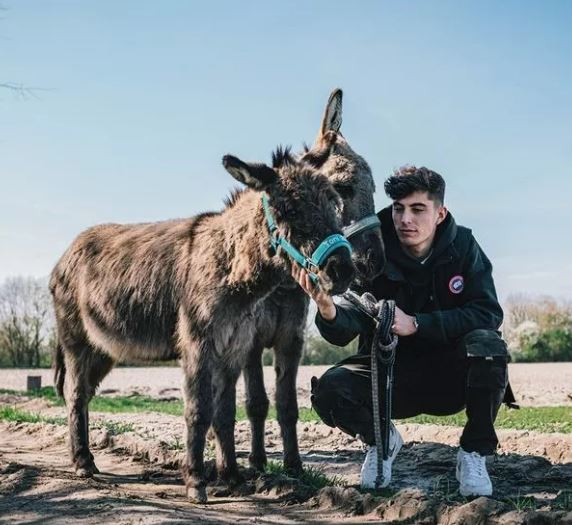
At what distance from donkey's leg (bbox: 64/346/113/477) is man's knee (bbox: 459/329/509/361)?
3.46 meters

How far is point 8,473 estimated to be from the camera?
20.1 ft

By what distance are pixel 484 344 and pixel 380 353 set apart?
0.71 meters

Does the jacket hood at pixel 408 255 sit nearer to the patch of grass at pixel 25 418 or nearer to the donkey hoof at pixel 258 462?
the donkey hoof at pixel 258 462

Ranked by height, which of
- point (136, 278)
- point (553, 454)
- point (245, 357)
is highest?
point (136, 278)

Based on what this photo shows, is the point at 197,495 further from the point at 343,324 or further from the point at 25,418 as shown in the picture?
the point at 25,418

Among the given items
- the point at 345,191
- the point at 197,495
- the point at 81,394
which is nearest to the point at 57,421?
the point at 81,394

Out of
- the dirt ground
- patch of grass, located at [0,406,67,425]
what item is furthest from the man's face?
patch of grass, located at [0,406,67,425]

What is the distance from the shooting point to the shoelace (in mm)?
5047

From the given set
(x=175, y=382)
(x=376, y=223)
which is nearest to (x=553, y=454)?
(x=376, y=223)

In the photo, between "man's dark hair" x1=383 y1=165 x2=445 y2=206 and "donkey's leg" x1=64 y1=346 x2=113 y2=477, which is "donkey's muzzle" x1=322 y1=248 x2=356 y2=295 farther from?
"donkey's leg" x1=64 y1=346 x2=113 y2=477

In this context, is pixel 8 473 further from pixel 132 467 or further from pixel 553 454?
pixel 553 454

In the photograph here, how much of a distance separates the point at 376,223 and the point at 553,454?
9.94ft

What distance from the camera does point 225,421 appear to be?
5785 millimetres

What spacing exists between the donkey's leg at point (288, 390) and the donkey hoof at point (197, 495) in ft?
3.35
